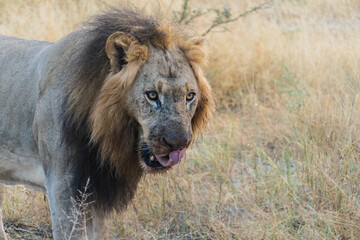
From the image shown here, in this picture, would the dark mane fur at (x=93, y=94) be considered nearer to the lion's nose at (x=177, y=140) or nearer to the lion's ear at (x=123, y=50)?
the lion's ear at (x=123, y=50)

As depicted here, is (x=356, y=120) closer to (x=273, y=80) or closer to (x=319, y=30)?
(x=273, y=80)

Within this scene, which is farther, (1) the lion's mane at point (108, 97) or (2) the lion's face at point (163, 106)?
(1) the lion's mane at point (108, 97)

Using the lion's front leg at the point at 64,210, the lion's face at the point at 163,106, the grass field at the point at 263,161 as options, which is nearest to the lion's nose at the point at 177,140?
the lion's face at the point at 163,106

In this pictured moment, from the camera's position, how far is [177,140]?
277 cm

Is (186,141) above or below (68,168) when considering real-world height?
above

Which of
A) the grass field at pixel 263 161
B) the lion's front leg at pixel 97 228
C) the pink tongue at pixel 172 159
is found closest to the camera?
the pink tongue at pixel 172 159

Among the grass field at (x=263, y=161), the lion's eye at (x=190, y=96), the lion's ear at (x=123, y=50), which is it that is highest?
the lion's ear at (x=123, y=50)

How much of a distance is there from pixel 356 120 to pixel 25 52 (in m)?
2.59

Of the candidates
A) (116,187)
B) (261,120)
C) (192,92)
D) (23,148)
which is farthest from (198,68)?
(261,120)

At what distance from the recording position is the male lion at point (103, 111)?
9.51ft

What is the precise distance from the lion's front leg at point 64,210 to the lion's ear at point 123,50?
746 millimetres

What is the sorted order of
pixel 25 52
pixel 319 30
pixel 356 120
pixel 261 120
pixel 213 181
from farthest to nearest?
pixel 319 30
pixel 261 120
pixel 213 181
pixel 356 120
pixel 25 52

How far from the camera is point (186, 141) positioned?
2.79 m

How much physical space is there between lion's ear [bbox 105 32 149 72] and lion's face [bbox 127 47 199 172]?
0.19 ft
